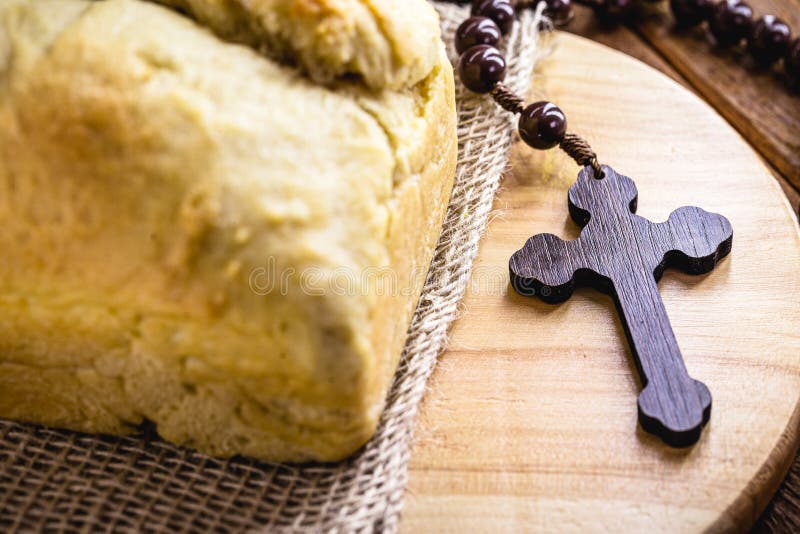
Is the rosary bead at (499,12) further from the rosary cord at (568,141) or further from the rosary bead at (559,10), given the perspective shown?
the rosary cord at (568,141)

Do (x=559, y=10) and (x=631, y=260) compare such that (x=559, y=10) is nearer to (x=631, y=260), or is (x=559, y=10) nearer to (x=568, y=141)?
(x=568, y=141)

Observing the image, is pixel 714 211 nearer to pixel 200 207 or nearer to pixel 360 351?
pixel 360 351

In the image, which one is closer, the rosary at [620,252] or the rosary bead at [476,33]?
the rosary at [620,252]

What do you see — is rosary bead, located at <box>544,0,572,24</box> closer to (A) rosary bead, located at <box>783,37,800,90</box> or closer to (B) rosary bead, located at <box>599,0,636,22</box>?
(B) rosary bead, located at <box>599,0,636,22</box>

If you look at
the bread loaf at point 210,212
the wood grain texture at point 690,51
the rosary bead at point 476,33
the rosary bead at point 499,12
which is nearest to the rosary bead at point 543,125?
the rosary bead at point 476,33

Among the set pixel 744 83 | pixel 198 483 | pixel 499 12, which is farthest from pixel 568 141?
pixel 198 483

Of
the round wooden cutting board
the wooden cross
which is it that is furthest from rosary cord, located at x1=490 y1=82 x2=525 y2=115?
the wooden cross
